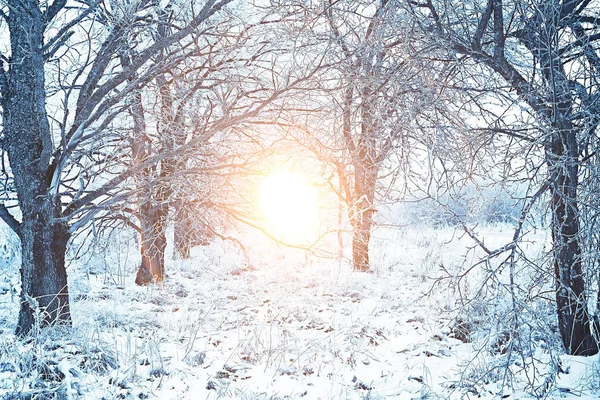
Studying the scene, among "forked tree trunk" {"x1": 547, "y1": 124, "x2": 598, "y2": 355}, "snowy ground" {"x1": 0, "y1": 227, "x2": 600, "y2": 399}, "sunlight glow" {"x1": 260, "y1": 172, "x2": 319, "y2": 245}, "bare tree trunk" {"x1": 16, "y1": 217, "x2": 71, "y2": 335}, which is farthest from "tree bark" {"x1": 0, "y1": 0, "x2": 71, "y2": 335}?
"forked tree trunk" {"x1": 547, "y1": 124, "x2": 598, "y2": 355}

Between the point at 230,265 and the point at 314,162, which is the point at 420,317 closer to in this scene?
the point at 314,162

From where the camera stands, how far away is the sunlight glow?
18.3ft

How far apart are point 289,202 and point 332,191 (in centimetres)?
117

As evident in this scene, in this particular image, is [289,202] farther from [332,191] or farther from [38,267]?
[38,267]

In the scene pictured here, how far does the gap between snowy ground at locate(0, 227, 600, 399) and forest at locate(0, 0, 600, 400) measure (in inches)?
1.3

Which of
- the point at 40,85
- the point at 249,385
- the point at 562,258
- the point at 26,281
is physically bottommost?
the point at 249,385

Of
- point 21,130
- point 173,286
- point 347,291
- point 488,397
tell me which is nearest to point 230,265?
point 173,286

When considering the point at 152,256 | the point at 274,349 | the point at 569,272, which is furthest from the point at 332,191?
the point at 152,256

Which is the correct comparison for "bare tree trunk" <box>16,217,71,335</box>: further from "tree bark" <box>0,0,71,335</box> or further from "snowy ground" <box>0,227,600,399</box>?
"snowy ground" <box>0,227,600,399</box>

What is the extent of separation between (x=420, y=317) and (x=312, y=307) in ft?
5.17

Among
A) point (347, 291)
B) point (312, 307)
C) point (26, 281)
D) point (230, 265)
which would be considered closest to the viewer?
point (26, 281)

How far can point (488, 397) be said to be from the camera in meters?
3.56

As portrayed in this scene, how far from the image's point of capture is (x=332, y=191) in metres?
5.32

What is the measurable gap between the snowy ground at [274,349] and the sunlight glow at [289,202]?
124 centimetres
